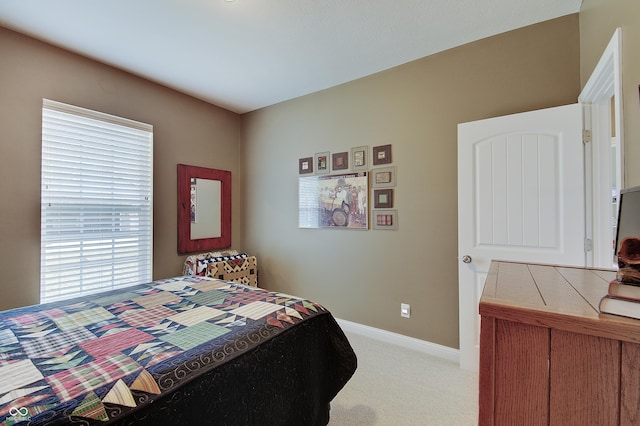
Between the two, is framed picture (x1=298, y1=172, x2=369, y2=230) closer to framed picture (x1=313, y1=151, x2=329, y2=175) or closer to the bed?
framed picture (x1=313, y1=151, x2=329, y2=175)

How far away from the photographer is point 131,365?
98 cm

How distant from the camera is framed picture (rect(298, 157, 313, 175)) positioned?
337 cm

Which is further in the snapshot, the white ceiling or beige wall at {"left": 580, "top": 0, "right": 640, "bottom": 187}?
the white ceiling

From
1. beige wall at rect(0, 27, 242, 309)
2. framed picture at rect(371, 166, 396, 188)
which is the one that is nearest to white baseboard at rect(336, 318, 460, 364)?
framed picture at rect(371, 166, 396, 188)

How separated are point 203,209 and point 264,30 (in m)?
2.19

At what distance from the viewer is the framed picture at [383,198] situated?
2809 mm

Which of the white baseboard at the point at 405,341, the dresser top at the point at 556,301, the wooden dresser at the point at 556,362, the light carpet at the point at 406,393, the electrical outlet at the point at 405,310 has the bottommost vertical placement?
the light carpet at the point at 406,393

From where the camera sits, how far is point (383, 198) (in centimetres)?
285

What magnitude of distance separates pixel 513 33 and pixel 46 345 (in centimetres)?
347

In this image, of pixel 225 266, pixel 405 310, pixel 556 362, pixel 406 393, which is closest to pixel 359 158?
pixel 405 310

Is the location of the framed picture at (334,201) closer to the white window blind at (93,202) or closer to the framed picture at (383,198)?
the framed picture at (383,198)

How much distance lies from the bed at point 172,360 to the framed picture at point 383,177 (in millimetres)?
1599

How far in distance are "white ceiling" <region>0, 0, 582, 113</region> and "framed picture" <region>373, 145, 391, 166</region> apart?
2.58 feet

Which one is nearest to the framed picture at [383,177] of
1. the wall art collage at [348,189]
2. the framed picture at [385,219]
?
the wall art collage at [348,189]
